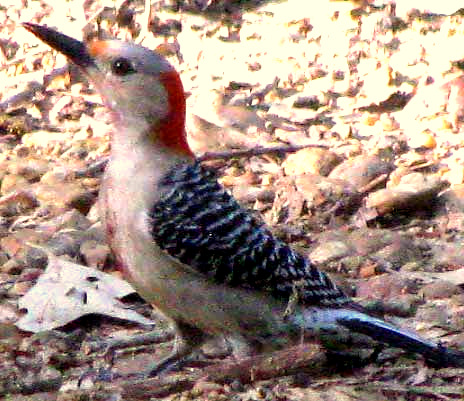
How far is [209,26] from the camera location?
381 inches

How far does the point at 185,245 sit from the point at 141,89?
0.81m

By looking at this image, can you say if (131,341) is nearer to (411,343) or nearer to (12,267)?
(12,267)

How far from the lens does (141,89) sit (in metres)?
6.25

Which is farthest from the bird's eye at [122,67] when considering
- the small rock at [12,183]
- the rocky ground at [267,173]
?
the small rock at [12,183]

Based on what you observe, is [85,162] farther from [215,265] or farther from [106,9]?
[215,265]

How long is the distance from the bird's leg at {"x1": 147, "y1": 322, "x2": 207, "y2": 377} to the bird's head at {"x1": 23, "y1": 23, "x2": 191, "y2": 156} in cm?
84

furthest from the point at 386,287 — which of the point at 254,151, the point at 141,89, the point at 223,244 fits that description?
the point at 254,151

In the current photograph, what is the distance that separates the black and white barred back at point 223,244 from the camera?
597 centimetres

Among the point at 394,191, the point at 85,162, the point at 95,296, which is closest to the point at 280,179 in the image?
the point at 394,191

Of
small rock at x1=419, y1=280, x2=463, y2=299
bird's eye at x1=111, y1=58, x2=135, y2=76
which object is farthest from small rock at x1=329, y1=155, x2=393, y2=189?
bird's eye at x1=111, y1=58, x2=135, y2=76

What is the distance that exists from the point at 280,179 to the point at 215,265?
7.80ft

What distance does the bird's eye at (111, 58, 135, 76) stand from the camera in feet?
20.6

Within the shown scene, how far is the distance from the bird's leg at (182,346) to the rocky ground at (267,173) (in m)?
0.16

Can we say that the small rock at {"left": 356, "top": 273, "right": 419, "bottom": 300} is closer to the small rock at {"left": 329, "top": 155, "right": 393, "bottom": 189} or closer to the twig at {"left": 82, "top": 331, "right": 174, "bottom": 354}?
the twig at {"left": 82, "top": 331, "right": 174, "bottom": 354}
